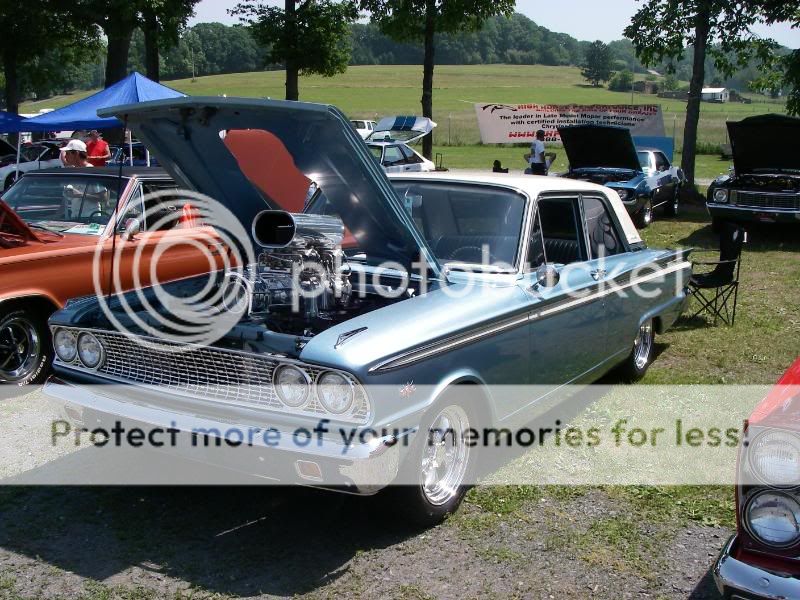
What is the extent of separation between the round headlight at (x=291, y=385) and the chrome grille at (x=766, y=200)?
10.7 m

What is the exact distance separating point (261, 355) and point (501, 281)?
4.88 feet

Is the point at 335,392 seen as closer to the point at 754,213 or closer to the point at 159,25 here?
the point at 754,213

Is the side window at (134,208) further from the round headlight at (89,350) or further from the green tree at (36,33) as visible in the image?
the green tree at (36,33)

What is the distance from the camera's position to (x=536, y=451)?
4824 mm

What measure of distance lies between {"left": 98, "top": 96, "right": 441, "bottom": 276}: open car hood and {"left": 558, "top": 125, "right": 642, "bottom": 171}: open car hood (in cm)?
1021

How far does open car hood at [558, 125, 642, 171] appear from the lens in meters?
14.3

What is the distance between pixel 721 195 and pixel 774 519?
1108cm

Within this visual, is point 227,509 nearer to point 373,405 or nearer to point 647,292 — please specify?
point 373,405

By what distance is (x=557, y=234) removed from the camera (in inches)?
203

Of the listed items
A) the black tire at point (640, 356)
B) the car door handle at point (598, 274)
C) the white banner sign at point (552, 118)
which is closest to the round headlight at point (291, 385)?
the car door handle at point (598, 274)

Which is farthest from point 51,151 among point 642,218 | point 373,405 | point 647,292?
point 373,405

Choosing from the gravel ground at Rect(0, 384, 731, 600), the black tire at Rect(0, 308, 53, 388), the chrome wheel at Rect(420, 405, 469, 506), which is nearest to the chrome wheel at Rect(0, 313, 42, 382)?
the black tire at Rect(0, 308, 53, 388)

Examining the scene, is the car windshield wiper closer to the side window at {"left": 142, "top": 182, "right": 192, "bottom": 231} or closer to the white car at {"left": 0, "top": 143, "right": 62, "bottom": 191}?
the side window at {"left": 142, "top": 182, "right": 192, "bottom": 231}

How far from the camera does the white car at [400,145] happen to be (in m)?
18.5
